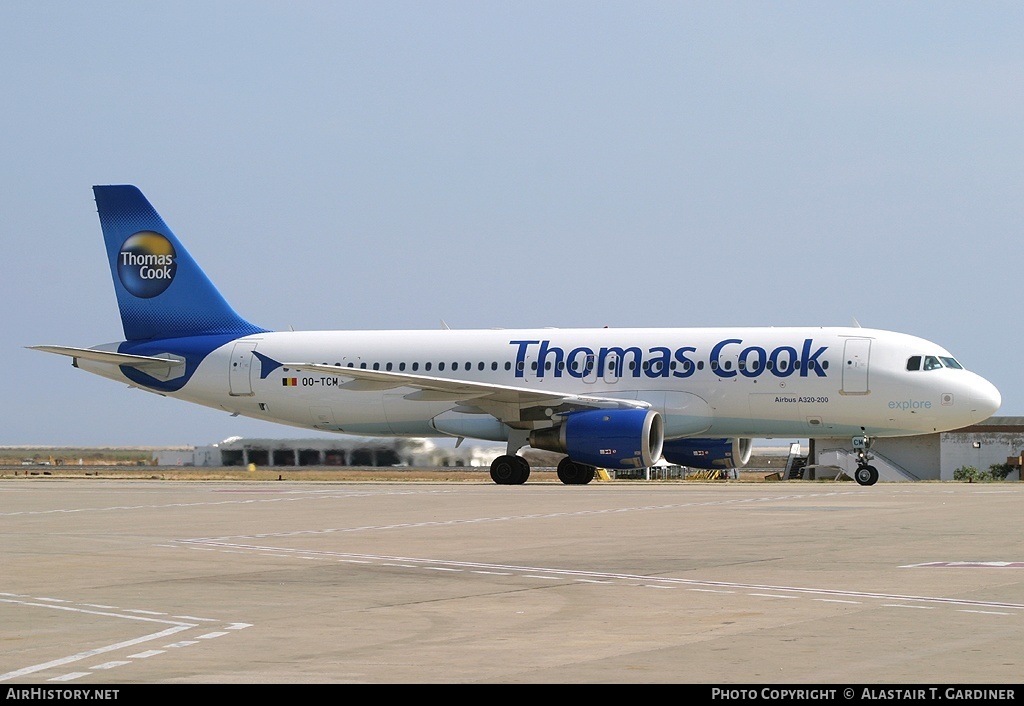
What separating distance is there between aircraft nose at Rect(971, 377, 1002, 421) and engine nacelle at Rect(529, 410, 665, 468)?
752cm

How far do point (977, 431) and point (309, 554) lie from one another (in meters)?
46.0

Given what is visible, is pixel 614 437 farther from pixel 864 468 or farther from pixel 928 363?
pixel 928 363

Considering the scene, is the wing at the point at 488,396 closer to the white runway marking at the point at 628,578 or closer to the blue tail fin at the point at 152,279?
the blue tail fin at the point at 152,279

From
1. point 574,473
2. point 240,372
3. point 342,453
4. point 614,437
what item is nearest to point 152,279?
point 240,372

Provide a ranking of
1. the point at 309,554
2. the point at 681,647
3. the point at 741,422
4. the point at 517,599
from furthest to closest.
Answer: the point at 741,422
the point at 309,554
the point at 517,599
the point at 681,647

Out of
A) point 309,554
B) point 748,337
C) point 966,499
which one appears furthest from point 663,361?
point 309,554

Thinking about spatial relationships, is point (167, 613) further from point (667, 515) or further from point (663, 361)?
point (663, 361)

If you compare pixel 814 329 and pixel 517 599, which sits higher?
pixel 814 329

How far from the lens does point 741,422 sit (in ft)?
114

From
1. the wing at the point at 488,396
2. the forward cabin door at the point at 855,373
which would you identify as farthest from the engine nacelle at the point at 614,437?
the forward cabin door at the point at 855,373

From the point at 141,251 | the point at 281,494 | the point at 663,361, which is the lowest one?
the point at 281,494

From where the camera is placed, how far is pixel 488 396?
3531 cm

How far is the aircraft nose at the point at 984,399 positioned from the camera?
33.7 meters

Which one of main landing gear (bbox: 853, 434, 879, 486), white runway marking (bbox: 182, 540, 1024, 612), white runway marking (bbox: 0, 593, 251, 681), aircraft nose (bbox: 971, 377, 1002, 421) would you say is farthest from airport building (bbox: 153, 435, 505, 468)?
white runway marking (bbox: 0, 593, 251, 681)
